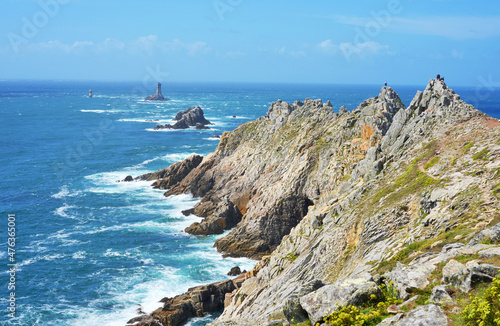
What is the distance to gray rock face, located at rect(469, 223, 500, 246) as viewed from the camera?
19.2 metres

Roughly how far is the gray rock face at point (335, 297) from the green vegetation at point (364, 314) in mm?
247

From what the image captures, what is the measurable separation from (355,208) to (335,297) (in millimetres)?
17810

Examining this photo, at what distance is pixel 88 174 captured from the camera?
93062mm

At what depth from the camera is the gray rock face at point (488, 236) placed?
63.2 feet

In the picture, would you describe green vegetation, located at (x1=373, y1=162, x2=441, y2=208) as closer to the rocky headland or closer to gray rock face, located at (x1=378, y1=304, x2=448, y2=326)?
the rocky headland

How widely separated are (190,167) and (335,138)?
32840 millimetres

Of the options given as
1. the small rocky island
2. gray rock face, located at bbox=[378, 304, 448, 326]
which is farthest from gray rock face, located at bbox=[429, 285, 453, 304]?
the small rocky island

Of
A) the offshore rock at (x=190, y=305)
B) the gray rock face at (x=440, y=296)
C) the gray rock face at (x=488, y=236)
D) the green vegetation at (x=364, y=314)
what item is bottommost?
the offshore rock at (x=190, y=305)

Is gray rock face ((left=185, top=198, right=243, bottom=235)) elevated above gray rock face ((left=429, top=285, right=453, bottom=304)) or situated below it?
below

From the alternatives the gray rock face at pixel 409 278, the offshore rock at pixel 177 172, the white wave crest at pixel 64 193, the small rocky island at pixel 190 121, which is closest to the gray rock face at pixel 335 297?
the gray rock face at pixel 409 278

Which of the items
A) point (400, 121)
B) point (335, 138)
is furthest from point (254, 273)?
point (335, 138)

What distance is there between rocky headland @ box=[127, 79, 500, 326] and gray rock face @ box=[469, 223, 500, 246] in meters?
0.05

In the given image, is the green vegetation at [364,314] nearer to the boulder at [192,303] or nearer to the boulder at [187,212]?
the boulder at [192,303]

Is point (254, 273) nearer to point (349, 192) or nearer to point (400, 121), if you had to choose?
point (349, 192)
